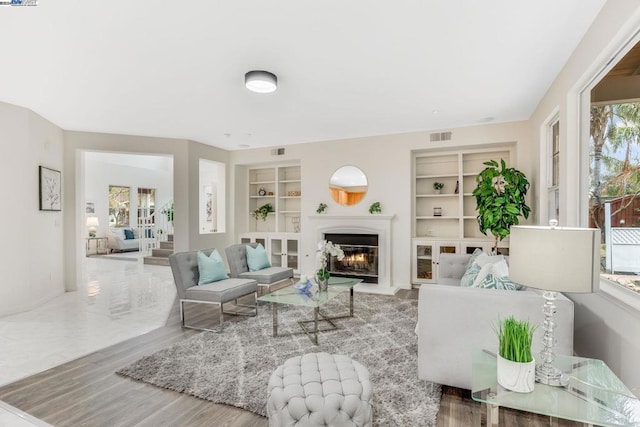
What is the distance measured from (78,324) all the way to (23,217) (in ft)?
5.93

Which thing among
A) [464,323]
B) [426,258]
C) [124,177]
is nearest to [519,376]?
[464,323]

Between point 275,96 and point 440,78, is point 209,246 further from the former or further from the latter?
point 440,78

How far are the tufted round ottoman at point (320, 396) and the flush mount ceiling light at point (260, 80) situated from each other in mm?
2569

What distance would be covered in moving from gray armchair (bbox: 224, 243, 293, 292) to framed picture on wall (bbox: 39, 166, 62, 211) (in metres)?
2.77

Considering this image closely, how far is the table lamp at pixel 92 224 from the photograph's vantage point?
10.5 metres

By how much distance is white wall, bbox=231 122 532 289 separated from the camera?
5.18 meters

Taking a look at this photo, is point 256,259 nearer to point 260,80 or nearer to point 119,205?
point 260,80

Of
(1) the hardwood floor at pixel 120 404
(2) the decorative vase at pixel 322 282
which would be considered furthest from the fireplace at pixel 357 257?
(1) the hardwood floor at pixel 120 404

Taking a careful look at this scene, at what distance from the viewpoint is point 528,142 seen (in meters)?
4.91

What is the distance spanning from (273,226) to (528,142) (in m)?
5.10

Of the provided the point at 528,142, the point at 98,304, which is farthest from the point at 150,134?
the point at 528,142

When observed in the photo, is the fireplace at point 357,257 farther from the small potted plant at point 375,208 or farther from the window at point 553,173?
the window at point 553,173

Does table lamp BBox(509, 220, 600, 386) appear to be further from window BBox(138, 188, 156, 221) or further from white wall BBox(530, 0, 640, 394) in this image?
window BBox(138, 188, 156, 221)

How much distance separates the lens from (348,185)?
615 centimetres
